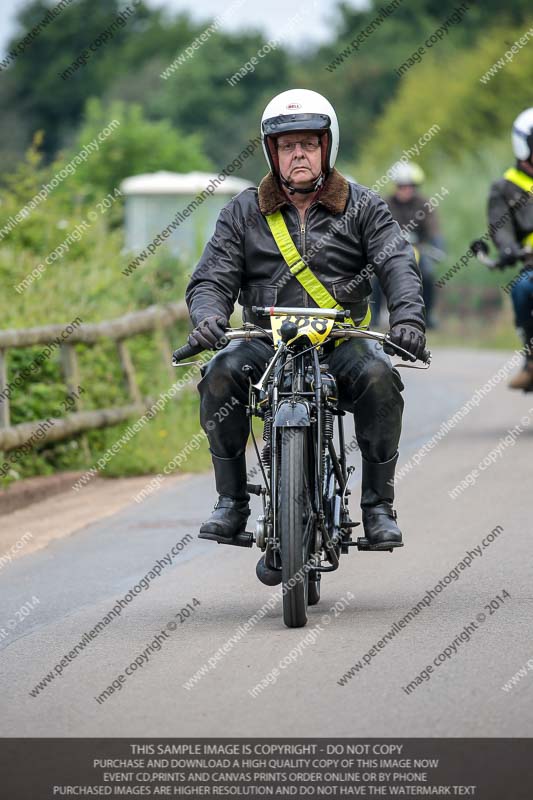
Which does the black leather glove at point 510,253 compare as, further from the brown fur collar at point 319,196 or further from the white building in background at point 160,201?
the white building in background at point 160,201

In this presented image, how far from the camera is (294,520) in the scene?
6648 mm

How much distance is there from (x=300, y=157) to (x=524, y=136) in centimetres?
578

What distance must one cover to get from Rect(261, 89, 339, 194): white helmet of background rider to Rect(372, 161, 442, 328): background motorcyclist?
14.5 m

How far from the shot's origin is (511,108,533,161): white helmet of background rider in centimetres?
1261

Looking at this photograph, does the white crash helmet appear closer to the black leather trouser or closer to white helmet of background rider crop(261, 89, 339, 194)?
white helmet of background rider crop(261, 89, 339, 194)

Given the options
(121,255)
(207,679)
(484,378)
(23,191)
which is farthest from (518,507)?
(484,378)

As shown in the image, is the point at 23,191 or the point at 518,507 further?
the point at 23,191

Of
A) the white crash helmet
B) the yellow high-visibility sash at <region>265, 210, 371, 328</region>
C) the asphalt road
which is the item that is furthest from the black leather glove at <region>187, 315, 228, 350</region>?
the white crash helmet

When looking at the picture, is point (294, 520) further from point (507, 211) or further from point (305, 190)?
point (507, 211)

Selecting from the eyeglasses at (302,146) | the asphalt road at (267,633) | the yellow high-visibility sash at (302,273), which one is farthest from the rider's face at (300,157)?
the asphalt road at (267,633)

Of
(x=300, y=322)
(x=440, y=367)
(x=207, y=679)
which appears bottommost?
(x=440, y=367)

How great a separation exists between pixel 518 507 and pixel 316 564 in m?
3.46
